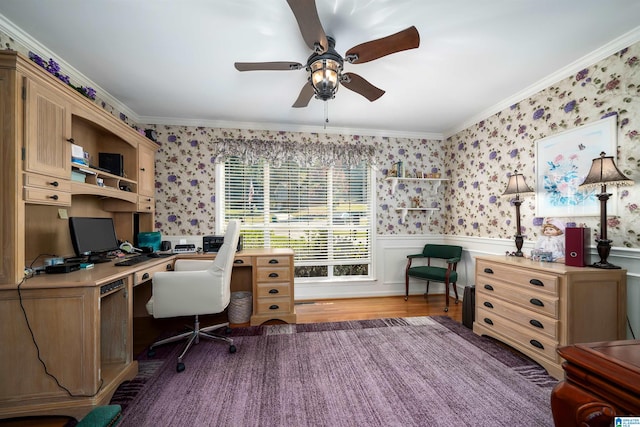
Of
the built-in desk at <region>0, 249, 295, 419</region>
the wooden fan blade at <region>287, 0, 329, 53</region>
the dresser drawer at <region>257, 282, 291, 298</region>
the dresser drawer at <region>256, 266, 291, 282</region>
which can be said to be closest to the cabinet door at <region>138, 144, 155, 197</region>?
the built-in desk at <region>0, 249, 295, 419</region>

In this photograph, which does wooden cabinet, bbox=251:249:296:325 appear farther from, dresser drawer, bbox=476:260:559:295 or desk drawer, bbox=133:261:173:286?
dresser drawer, bbox=476:260:559:295

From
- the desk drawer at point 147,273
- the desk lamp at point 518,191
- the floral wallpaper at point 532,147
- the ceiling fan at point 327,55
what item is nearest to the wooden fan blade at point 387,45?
the ceiling fan at point 327,55

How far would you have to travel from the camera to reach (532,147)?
2.87 meters

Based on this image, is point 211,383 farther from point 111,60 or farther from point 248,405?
point 111,60

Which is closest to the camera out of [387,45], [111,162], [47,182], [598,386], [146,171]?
[598,386]

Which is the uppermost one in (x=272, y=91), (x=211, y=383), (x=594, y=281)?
(x=272, y=91)

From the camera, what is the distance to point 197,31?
1976mm

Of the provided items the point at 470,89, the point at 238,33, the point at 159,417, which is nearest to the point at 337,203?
the point at 470,89

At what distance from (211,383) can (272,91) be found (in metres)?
2.79

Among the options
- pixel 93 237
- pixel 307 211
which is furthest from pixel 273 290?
pixel 93 237

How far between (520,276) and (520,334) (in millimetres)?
508

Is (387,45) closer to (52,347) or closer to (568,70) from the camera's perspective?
(568,70)

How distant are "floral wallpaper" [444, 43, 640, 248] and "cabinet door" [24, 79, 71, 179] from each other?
4336 mm

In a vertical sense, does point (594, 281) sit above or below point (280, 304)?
above
